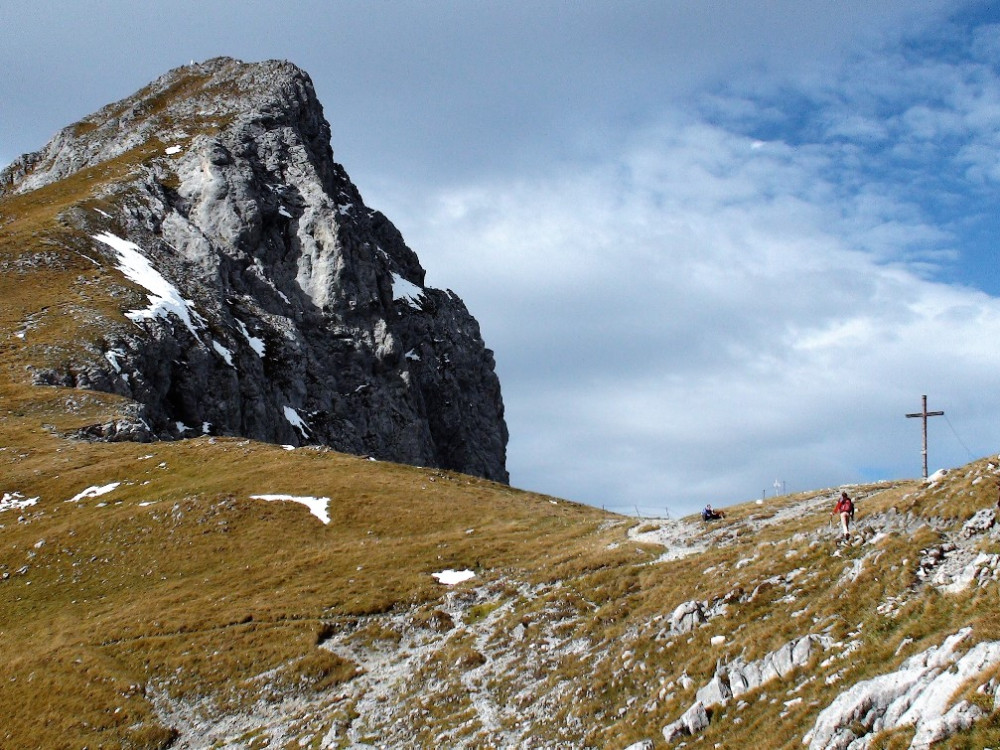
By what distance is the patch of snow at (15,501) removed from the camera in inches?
2522

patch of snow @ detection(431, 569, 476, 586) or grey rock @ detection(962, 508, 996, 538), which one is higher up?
grey rock @ detection(962, 508, 996, 538)

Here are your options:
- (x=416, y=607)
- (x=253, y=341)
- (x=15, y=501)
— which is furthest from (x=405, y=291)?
(x=416, y=607)

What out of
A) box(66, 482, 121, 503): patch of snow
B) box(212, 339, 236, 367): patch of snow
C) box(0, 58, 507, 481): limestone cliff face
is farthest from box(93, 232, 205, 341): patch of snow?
box(66, 482, 121, 503): patch of snow

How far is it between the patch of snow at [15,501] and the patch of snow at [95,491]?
309cm

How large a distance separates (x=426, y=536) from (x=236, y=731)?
24.5 meters

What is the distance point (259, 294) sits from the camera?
151m


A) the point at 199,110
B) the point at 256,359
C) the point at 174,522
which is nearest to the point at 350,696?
the point at 174,522

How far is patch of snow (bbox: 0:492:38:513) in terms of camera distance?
210ft

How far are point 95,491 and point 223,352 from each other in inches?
2184

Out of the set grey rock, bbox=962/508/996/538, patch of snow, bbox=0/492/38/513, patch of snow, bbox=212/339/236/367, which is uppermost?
patch of snow, bbox=212/339/236/367

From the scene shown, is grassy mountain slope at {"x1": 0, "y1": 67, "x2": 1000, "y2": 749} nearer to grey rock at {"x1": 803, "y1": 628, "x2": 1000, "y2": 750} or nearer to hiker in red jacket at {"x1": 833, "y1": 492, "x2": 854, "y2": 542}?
grey rock at {"x1": 803, "y1": 628, "x2": 1000, "y2": 750}

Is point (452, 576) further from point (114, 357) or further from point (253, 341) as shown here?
point (253, 341)

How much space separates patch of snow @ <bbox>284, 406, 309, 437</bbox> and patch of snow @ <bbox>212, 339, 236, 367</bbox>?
16156 millimetres

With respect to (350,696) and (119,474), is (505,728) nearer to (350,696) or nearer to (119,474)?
(350,696)
